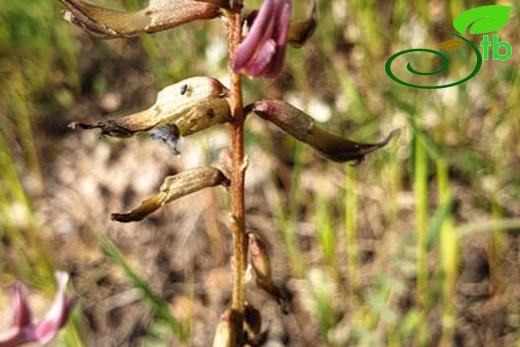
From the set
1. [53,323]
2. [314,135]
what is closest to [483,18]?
[314,135]

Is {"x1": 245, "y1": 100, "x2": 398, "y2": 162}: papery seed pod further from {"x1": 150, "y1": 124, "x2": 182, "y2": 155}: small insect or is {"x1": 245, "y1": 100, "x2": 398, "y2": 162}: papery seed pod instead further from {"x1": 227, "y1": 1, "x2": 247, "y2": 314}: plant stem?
{"x1": 150, "y1": 124, "x2": 182, "y2": 155}: small insect

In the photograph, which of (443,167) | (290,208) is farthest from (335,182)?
(443,167)

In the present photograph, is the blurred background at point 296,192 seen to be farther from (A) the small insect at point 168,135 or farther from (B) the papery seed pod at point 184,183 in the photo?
(A) the small insect at point 168,135

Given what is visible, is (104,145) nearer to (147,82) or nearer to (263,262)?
(147,82)

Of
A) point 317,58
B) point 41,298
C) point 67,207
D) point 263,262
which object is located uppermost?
point 317,58

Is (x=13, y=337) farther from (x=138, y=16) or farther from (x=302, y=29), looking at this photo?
(x=302, y=29)
